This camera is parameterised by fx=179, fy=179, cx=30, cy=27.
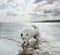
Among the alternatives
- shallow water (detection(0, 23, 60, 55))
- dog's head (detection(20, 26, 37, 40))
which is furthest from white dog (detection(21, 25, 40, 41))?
shallow water (detection(0, 23, 60, 55))

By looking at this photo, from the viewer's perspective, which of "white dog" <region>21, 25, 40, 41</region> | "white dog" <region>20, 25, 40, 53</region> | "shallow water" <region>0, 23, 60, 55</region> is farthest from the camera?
"white dog" <region>21, 25, 40, 41</region>

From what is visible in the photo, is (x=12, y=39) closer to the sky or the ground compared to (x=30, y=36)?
closer to the ground

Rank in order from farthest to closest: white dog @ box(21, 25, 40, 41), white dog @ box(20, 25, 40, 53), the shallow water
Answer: white dog @ box(21, 25, 40, 41) → white dog @ box(20, 25, 40, 53) → the shallow water

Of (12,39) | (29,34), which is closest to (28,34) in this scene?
(29,34)

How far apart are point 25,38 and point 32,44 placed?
642 mm

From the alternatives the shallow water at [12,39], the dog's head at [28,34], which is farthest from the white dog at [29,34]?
the shallow water at [12,39]

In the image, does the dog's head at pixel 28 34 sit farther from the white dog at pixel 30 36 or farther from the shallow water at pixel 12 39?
the shallow water at pixel 12 39

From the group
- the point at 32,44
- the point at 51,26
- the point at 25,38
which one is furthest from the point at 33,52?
the point at 51,26

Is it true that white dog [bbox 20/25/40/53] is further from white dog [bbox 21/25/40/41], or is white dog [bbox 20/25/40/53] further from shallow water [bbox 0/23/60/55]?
shallow water [bbox 0/23/60/55]

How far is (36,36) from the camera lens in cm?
734

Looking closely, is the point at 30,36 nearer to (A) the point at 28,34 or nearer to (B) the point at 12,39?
(A) the point at 28,34

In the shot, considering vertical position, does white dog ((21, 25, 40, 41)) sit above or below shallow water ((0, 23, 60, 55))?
above

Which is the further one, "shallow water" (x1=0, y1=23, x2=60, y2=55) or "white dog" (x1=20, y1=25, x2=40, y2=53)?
"white dog" (x1=20, y1=25, x2=40, y2=53)

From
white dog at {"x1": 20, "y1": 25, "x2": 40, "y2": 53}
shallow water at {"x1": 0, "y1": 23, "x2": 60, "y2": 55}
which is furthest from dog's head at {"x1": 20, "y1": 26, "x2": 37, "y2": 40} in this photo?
shallow water at {"x1": 0, "y1": 23, "x2": 60, "y2": 55}
